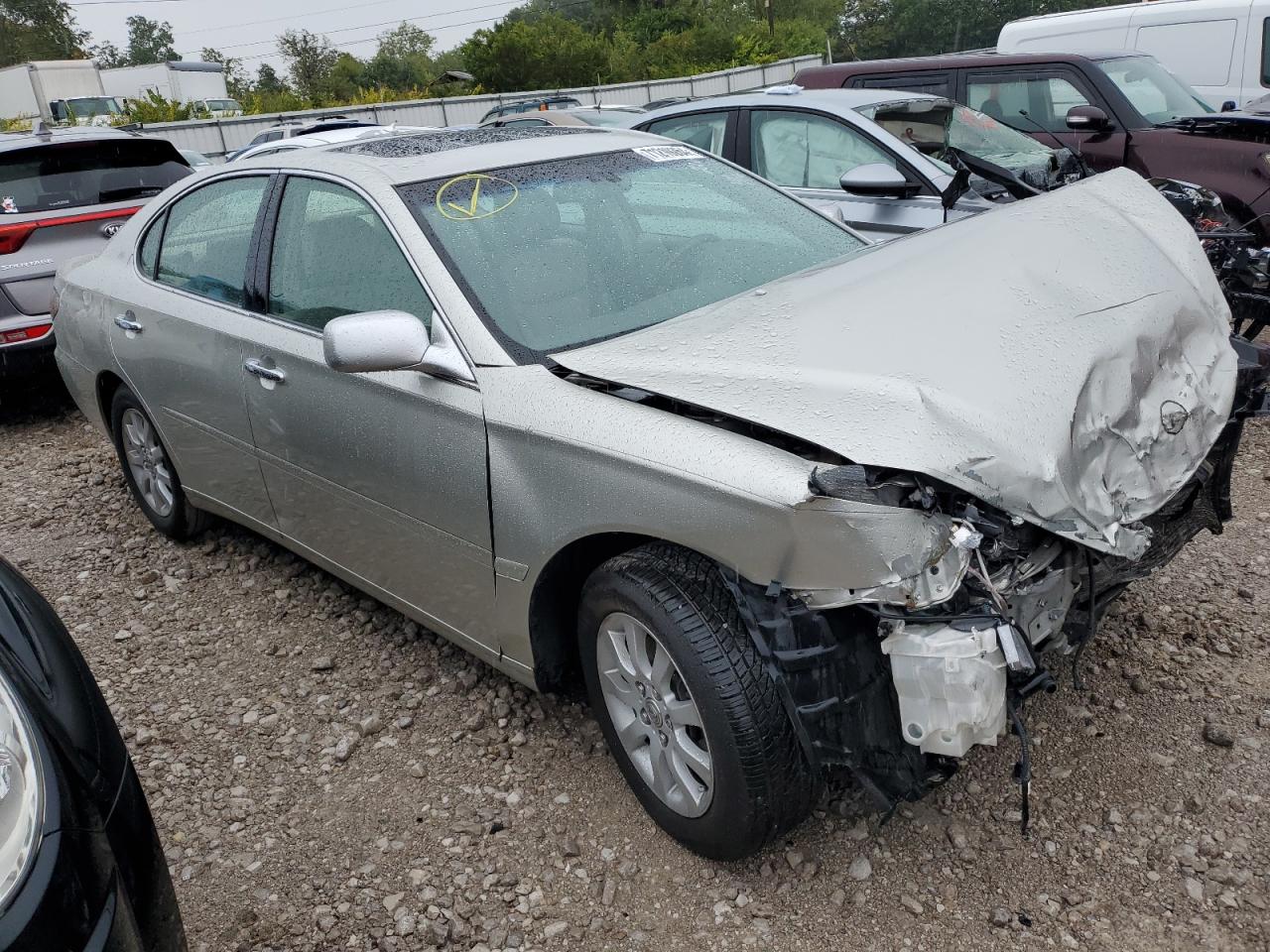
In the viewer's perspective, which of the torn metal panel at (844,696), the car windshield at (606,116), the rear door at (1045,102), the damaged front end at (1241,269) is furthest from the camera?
the car windshield at (606,116)

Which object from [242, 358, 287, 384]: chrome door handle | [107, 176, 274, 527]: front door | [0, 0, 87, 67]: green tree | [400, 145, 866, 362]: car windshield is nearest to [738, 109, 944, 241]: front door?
[400, 145, 866, 362]: car windshield

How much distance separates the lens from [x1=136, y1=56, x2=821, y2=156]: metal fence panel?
25750 mm

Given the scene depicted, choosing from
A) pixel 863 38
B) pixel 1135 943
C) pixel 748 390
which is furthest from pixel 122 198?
pixel 863 38

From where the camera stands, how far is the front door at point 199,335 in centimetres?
359

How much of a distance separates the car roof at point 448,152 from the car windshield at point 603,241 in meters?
0.06

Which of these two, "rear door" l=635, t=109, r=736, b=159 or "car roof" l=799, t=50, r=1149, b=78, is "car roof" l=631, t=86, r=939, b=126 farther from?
"car roof" l=799, t=50, r=1149, b=78

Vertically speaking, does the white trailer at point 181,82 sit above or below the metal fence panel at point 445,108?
above

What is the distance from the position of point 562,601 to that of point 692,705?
1.73 ft

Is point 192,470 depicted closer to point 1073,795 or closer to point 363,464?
point 363,464

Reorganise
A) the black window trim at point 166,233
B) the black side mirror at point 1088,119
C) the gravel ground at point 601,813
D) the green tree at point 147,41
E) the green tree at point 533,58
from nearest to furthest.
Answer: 1. the gravel ground at point 601,813
2. the black window trim at point 166,233
3. the black side mirror at point 1088,119
4. the green tree at point 533,58
5. the green tree at point 147,41

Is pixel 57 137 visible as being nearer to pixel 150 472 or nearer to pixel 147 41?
pixel 150 472

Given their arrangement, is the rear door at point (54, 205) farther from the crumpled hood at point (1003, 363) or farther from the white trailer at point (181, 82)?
the white trailer at point (181, 82)

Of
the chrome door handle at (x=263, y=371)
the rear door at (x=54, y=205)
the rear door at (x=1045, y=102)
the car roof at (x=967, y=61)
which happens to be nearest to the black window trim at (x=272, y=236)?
the chrome door handle at (x=263, y=371)

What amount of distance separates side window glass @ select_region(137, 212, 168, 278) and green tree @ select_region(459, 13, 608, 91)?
43.4 meters
